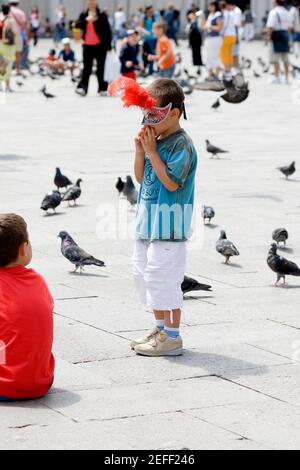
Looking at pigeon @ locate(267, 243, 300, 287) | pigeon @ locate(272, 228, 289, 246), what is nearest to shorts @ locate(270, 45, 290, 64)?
pigeon @ locate(272, 228, 289, 246)

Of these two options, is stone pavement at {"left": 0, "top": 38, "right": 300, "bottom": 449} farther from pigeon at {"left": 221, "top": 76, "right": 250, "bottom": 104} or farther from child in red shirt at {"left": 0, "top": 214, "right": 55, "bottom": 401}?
pigeon at {"left": 221, "top": 76, "right": 250, "bottom": 104}

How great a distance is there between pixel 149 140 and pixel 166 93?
0.26 metres

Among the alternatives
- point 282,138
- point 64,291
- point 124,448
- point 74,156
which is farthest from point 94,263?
point 282,138

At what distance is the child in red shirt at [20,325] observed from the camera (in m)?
5.42

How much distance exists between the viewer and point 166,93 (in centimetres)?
618

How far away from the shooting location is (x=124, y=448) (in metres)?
4.72

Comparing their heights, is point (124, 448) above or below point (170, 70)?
below

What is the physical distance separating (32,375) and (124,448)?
0.84 metres

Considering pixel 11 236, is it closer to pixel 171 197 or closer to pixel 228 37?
pixel 171 197

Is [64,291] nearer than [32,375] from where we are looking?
No

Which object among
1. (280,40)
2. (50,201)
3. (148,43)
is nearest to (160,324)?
(50,201)
